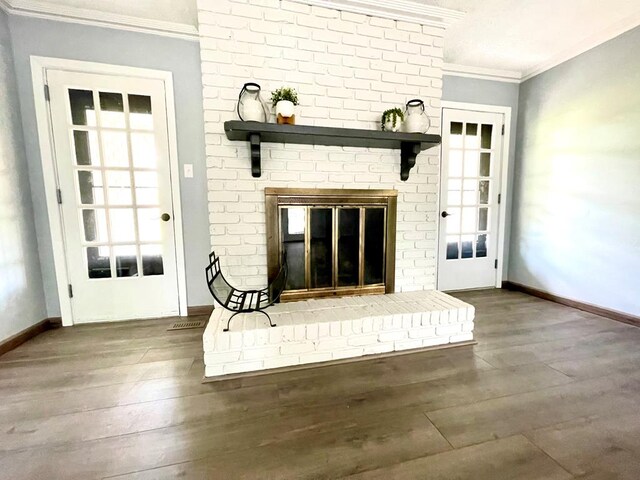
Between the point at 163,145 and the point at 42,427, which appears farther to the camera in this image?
the point at 163,145

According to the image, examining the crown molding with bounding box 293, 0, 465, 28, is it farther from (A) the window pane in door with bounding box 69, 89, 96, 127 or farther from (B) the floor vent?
(B) the floor vent

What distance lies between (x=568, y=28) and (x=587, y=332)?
243 cm

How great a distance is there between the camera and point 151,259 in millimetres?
2383

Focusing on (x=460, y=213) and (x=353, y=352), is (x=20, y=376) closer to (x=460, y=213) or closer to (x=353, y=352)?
(x=353, y=352)

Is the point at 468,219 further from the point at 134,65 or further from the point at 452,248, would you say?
the point at 134,65

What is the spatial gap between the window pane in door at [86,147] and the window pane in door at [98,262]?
2.31ft

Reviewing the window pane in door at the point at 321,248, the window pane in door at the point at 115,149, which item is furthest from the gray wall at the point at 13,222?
the window pane in door at the point at 321,248

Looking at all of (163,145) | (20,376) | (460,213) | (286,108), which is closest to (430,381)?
(286,108)

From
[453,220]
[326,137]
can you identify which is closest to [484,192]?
[453,220]

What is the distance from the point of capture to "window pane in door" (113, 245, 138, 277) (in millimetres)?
→ 2322

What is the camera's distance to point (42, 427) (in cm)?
122

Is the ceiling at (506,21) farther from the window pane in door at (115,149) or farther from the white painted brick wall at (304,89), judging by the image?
the window pane in door at (115,149)

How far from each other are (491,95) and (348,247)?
7.98ft

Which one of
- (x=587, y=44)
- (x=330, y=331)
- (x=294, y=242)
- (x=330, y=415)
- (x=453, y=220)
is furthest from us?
(x=453, y=220)
